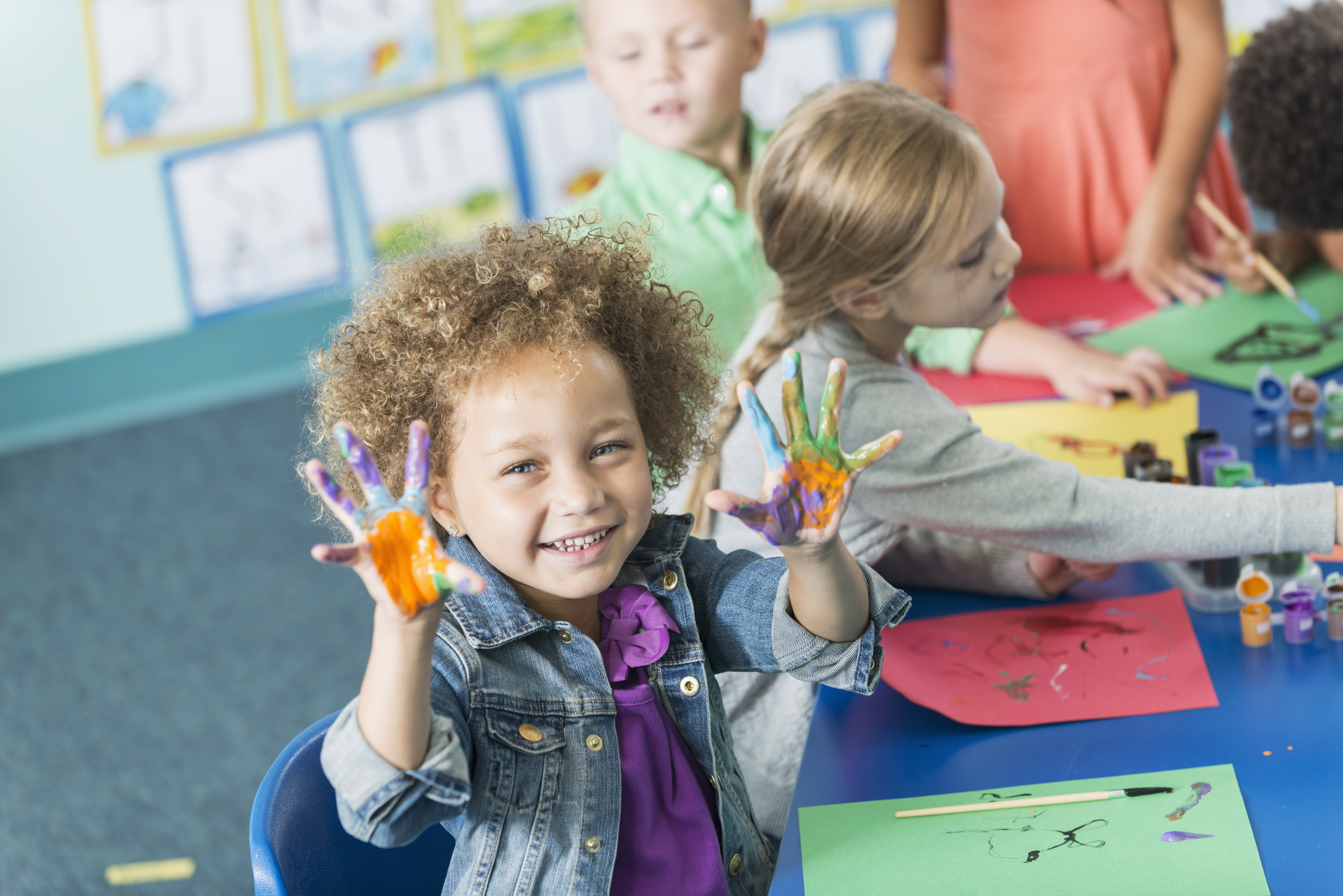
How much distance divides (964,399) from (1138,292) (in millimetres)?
387

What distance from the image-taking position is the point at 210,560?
2.61m

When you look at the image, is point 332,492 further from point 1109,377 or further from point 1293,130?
point 1293,130

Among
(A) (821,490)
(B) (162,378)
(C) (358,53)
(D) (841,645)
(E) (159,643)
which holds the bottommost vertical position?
(E) (159,643)

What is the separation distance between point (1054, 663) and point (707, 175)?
0.79 metres

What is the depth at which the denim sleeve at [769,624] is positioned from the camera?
81 centimetres

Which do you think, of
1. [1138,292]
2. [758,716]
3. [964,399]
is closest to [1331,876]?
[758,716]

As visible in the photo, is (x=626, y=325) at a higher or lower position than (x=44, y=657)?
higher

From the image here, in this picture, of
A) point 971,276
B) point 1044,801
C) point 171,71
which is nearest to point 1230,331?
point 971,276

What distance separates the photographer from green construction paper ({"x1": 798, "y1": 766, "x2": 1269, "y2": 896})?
2.38ft

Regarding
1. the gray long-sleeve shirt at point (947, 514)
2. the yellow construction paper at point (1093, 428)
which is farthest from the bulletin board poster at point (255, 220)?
the gray long-sleeve shirt at point (947, 514)

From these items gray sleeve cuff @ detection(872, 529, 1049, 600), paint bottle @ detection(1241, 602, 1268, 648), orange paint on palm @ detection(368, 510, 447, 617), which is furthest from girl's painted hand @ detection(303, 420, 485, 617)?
paint bottle @ detection(1241, 602, 1268, 648)

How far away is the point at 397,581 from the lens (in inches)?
24.4

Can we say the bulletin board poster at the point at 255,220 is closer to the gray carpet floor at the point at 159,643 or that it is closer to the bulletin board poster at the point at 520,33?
the gray carpet floor at the point at 159,643

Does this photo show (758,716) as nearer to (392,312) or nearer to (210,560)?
(392,312)
